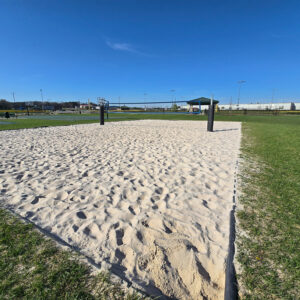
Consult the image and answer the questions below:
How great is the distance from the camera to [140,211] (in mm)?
2262

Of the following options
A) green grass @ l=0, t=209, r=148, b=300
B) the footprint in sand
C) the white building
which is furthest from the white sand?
the white building

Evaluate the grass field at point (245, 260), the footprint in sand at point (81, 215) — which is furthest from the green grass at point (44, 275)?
the footprint in sand at point (81, 215)

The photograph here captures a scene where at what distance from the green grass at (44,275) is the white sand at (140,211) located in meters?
0.15

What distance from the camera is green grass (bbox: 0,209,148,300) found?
1.24 meters

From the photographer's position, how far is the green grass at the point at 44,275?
4.06 feet

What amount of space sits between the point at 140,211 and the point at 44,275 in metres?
1.13

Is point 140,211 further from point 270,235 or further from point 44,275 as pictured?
point 270,235

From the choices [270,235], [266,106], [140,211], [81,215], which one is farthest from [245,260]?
[266,106]

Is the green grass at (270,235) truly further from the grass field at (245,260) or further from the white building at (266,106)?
the white building at (266,106)

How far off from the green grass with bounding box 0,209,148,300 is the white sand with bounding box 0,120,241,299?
0.49 ft

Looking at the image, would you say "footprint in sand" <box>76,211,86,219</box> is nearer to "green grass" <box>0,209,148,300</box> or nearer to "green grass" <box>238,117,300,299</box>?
"green grass" <box>0,209,148,300</box>

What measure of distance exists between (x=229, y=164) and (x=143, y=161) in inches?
76.9

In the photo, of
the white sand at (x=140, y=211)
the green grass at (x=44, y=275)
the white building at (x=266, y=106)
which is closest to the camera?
the green grass at (x=44, y=275)

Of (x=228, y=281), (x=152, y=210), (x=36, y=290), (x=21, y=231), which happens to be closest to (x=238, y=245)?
Answer: (x=228, y=281)
